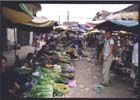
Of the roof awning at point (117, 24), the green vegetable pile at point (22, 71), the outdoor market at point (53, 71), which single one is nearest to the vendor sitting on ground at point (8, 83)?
the outdoor market at point (53, 71)

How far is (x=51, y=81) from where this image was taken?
8969mm

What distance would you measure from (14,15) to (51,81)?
215 centimetres

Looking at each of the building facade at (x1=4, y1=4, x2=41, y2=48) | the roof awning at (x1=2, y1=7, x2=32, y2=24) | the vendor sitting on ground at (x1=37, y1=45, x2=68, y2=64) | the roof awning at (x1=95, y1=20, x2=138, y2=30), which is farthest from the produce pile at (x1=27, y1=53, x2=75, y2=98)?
the roof awning at (x1=95, y1=20, x2=138, y2=30)

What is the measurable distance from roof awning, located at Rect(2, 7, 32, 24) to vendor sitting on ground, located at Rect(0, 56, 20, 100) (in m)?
1.01

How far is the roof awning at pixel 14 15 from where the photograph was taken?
757 cm

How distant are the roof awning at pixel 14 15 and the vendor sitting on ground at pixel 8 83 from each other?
101 cm

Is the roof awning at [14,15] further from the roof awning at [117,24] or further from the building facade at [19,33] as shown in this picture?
the roof awning at [117,24]

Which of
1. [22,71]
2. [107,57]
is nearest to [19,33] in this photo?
[22,71]

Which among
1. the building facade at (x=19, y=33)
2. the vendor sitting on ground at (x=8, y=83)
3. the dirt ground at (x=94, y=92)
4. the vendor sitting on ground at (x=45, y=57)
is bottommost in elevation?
the dirt ground at (x=94, y=92)

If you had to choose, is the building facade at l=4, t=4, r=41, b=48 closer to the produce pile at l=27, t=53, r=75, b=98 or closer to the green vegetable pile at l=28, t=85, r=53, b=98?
the produce pile at l=27, t=53, r=75, b=98

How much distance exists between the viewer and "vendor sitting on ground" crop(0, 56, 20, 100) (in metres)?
7.53

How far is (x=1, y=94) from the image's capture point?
7.54m

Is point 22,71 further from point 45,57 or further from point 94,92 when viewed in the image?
point 45,57

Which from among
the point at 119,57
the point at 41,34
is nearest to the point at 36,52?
the point at 41,34
